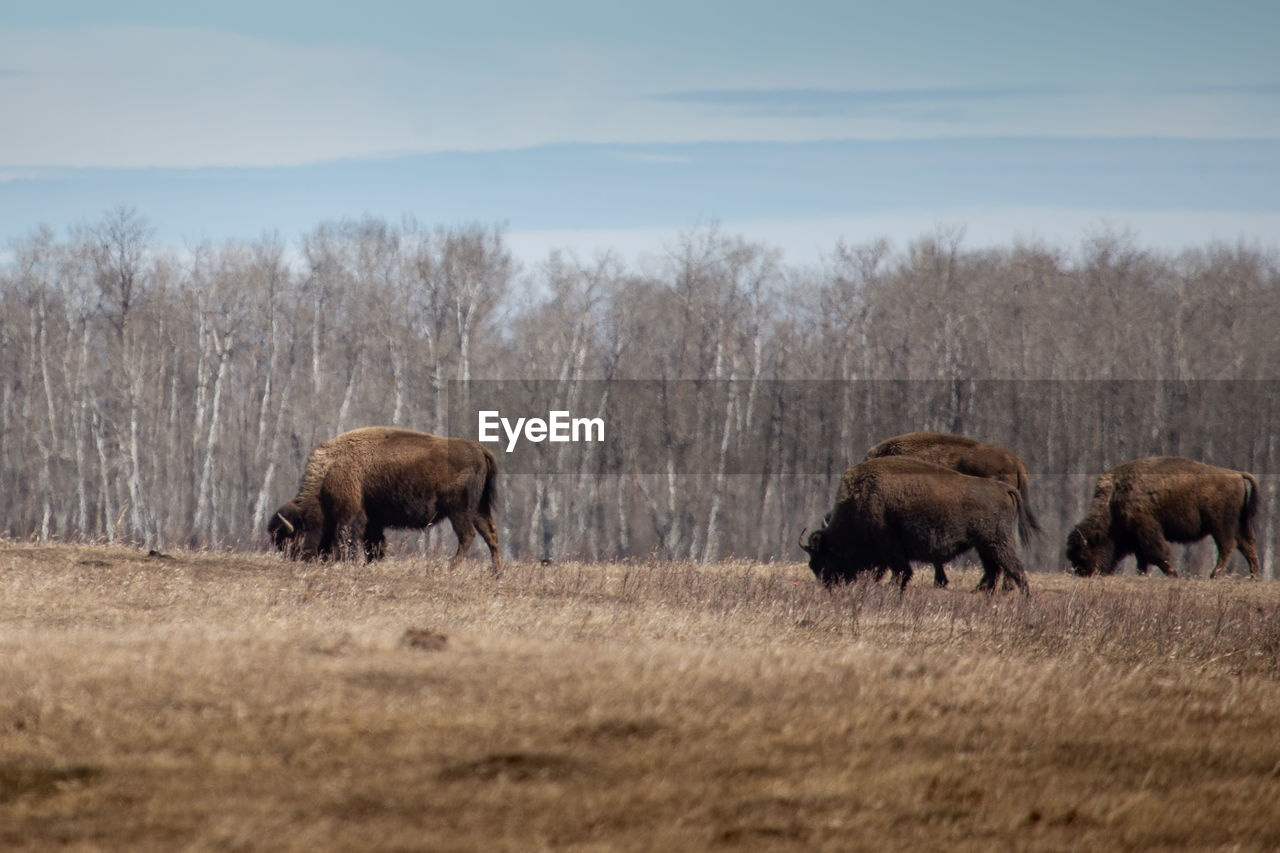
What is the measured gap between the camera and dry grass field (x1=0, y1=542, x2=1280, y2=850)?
5410 mm

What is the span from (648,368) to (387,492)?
90.5 ft

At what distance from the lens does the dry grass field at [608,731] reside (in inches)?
213

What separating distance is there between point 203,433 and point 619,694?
127ft

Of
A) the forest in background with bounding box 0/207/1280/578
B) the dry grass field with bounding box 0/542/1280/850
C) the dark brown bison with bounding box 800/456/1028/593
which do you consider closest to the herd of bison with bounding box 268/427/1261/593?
the dark brown bison with bounding box 800/456/1028/593

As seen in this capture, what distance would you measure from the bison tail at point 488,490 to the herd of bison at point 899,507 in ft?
0.07

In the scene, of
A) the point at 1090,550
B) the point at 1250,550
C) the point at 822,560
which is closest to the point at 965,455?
the point at 822,560

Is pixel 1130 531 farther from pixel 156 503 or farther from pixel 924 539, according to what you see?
pixel 156 503

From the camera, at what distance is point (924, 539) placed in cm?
1384

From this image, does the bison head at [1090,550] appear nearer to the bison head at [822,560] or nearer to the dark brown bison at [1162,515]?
the dark brown bison at [1162,515]

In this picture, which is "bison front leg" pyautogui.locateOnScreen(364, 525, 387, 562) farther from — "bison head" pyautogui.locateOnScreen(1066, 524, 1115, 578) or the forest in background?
the forest in background

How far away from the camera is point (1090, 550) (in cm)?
2000

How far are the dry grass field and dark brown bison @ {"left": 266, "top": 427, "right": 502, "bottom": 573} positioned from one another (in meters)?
4.94

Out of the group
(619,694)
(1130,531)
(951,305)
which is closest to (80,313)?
(951,305)

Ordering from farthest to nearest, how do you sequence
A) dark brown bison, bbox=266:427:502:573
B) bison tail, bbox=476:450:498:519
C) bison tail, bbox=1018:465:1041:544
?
bison tail, bbox=476:450:498:519 < dark brown bison, bbox=266:427:502:573 < bison tail, bbox=1018:465:1041:544
